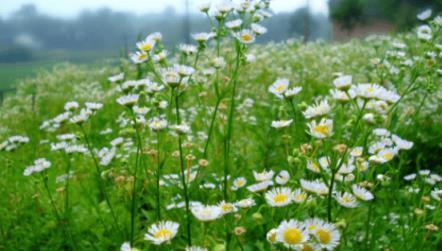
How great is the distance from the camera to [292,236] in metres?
1.20

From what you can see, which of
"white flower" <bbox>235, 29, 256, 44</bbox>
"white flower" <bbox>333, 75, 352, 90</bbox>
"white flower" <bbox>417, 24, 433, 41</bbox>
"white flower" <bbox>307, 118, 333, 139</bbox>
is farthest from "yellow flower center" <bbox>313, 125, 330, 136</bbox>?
"white flower" <bbox>417, 24, 433, 41</bbox>

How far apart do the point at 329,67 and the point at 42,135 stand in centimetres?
361

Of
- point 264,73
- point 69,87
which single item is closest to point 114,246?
point 264,73

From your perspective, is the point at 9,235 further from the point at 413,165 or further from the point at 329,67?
the point at 329,67

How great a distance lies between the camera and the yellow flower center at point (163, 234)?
4.29 ft

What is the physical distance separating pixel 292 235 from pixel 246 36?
4.09 feet

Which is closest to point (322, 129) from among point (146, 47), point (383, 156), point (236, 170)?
point (383, 156)

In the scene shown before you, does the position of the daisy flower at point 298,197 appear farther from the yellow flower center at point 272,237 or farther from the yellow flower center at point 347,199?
the yellow flower center at point 272,237

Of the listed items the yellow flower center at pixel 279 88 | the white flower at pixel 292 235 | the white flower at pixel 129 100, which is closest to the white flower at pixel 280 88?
the yellow flower center at pixel 279 88

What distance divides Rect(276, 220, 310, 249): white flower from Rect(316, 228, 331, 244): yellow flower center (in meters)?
0.07

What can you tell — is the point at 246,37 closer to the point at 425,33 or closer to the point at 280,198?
the point at 280,198

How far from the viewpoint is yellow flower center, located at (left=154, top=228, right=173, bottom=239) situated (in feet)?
4.29

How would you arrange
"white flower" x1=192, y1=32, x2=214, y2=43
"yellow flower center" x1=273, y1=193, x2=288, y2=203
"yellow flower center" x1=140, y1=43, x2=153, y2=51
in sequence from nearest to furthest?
"yellow flower center" x1=273, y1=193, x2=288, y2=203 < "yellow flower center" x1=140, y1=43, x2=153, y2=51 < "white flower" x1=192, y1=32, x2=214, y2=43

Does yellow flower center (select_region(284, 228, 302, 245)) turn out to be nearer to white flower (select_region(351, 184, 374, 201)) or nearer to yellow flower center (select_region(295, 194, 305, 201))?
yellow flower center (select_region(295, 194, 305, 201))
